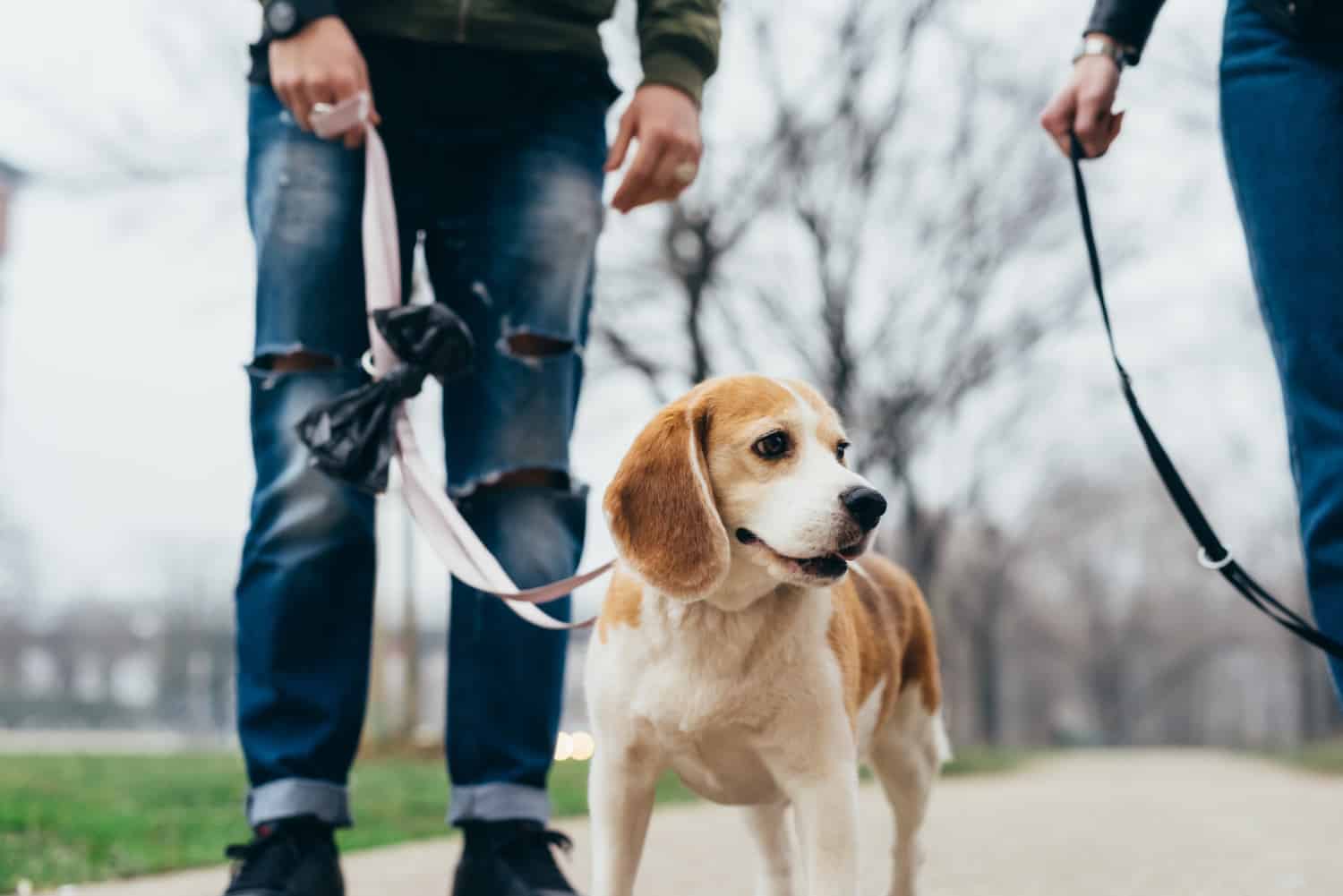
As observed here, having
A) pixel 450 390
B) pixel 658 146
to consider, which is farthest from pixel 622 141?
pixel 450 390

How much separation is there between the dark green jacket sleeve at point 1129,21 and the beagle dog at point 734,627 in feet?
2.91

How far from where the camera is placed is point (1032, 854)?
4887 millimetres

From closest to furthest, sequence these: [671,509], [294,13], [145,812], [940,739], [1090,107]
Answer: [671,509], [1090,107], [294,13], [940,739], [145,812]

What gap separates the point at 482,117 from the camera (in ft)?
9.00

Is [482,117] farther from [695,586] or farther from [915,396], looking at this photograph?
[915,396]

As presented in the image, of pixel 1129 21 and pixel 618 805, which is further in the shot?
pixel 1129 21

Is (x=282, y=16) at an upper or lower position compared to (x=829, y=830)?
upper

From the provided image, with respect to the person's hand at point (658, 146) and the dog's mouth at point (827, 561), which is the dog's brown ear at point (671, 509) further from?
the person's hand at point (658, 146)

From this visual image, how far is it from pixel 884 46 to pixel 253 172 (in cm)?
1298

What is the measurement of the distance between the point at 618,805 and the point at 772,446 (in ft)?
2.14

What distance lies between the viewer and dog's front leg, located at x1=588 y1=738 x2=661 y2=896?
2219 millimetres

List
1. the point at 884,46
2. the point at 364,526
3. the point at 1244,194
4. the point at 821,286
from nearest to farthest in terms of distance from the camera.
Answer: the point at 1244,194 → the point at 364,526 → the point at 884,46 → the point at 821,286

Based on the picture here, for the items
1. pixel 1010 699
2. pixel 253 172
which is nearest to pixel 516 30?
pixel 253 172

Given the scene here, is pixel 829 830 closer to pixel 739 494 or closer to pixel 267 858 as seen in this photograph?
pixel 739 494
